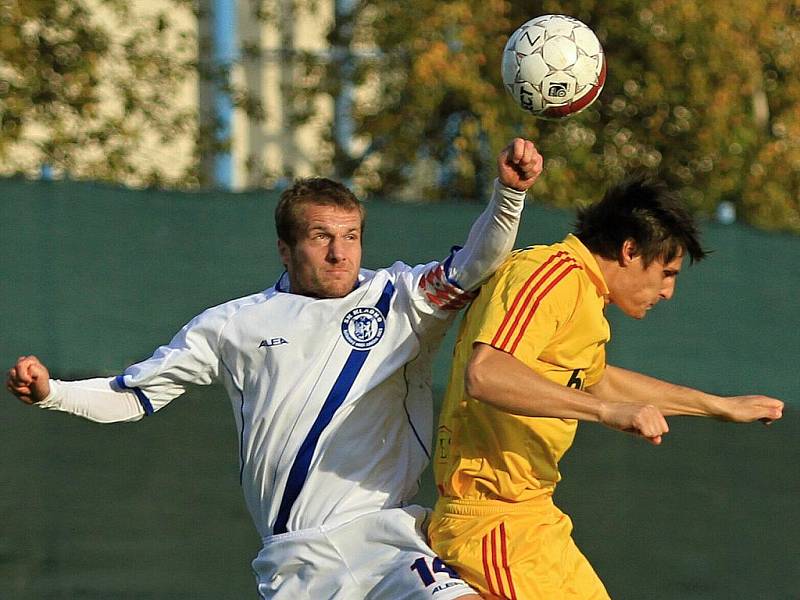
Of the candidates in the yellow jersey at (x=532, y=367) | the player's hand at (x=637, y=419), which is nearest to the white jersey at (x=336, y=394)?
the yellow jersey at (x=532, y=367)

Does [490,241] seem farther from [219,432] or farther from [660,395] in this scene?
[219,432]

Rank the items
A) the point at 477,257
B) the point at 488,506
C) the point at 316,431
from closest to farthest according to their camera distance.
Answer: the point at 488,506 < the point at 477,257 < the point at 316,431

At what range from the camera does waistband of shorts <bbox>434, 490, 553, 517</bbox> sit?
14.1ft

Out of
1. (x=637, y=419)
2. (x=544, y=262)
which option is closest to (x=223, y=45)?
(x=544, y=262)

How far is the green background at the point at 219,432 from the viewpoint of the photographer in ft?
23.4

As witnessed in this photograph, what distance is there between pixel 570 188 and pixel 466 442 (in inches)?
277

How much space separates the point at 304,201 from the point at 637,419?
4.60ft

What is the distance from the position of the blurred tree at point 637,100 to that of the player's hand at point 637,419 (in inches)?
289

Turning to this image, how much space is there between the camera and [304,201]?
15.5 feet

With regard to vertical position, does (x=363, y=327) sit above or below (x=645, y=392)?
above

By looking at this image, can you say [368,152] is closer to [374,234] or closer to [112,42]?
[112,42]

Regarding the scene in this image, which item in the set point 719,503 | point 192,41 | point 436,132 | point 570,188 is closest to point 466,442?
point 719,503

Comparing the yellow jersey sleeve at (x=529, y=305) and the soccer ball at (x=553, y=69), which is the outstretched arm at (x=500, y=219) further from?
the soccer ball at (x=553, y=69)

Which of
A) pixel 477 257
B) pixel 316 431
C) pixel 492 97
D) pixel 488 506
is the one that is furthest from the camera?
pixel 492 97
